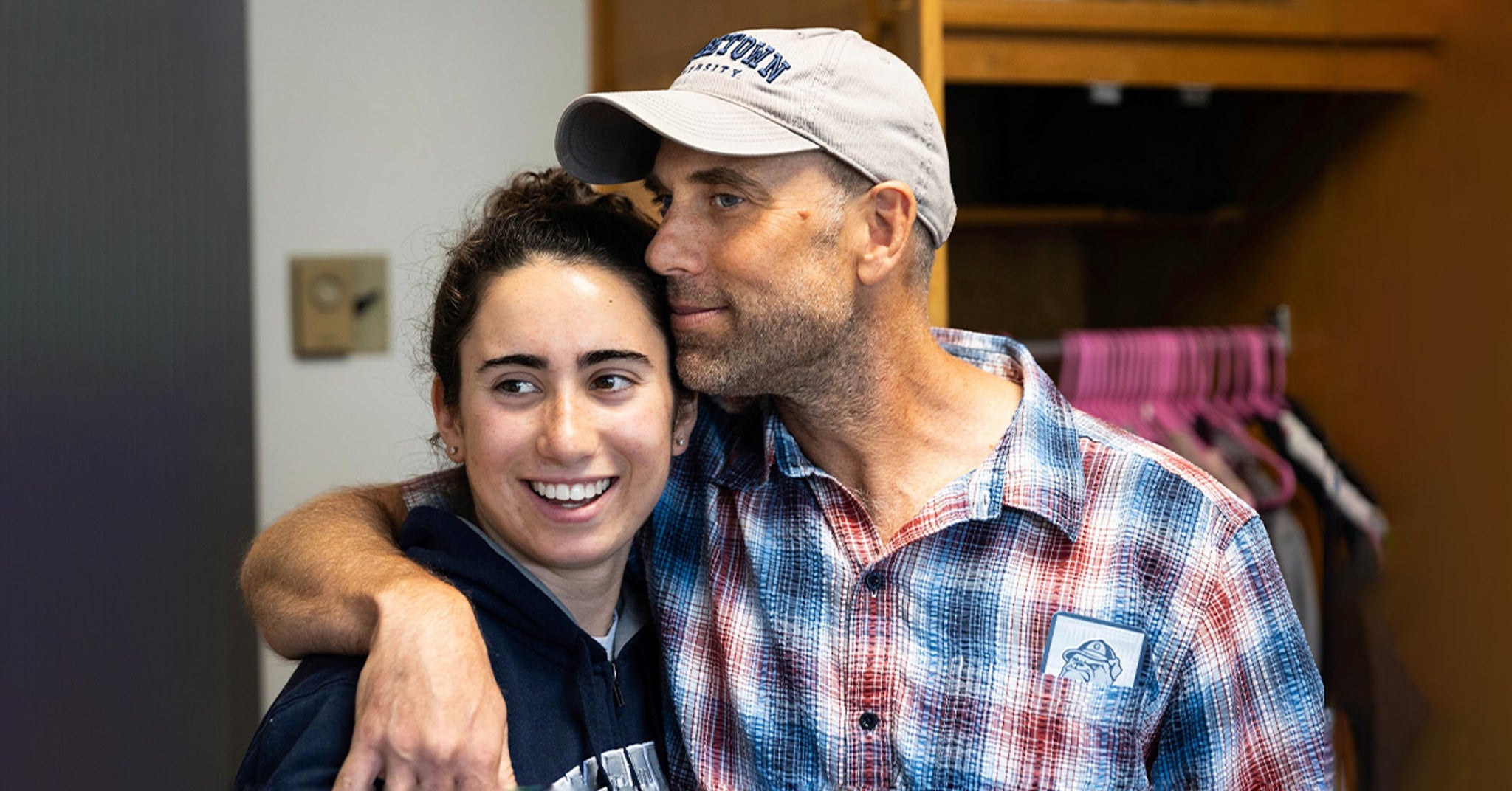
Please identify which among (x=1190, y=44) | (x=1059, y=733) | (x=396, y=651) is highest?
(x=1190, y=44)

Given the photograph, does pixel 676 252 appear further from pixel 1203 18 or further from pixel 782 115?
pixel 1203 18

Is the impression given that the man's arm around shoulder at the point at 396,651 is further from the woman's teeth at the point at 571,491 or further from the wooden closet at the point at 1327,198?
the wooden closet at the point at 1327,198

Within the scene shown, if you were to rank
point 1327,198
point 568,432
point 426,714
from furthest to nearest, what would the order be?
point 1327,198
point 568,432
point 426,714

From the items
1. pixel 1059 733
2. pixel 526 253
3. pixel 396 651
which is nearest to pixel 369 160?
pixel 526 253

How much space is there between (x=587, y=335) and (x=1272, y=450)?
1.44 m

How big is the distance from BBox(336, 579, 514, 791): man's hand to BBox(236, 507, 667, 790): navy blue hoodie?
0.06 m

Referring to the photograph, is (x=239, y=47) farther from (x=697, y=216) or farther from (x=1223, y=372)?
(x=1223, y=372)

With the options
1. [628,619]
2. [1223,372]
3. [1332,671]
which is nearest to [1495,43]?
[1223,372]

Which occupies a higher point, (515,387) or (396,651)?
(515,387)

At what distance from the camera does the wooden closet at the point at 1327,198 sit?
200cm

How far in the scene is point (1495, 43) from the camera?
2.08 metres

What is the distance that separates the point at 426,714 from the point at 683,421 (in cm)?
37

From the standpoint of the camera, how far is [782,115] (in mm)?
1160

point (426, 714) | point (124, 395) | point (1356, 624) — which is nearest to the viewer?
point (426, 714)
